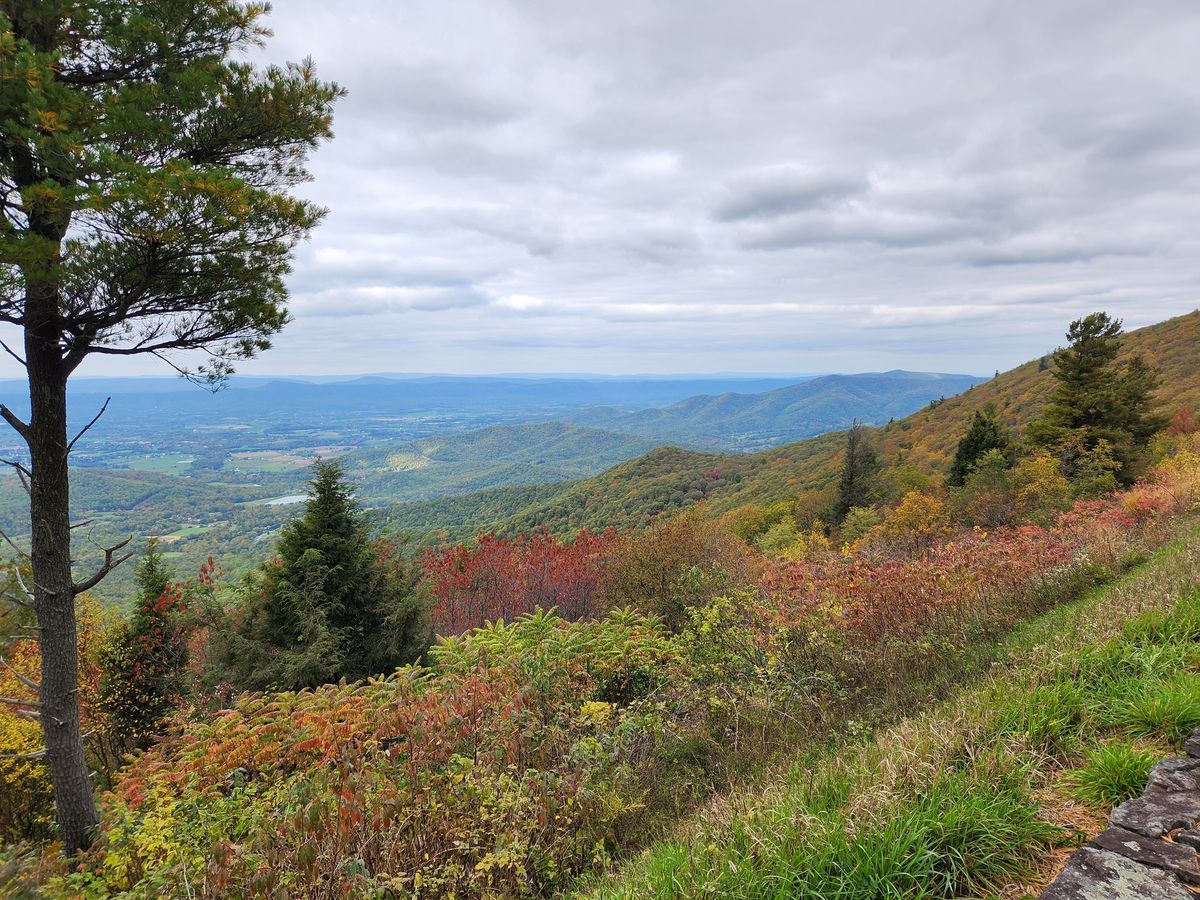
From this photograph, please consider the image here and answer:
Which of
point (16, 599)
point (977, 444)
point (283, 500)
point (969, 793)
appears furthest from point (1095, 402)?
point (283, 500)

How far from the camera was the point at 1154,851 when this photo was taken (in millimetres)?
1825

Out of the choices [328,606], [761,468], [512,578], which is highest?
[328,606]

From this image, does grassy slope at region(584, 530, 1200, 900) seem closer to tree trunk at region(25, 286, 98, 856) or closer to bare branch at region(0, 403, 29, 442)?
tree trunk at region(25, 286, 98, 856)

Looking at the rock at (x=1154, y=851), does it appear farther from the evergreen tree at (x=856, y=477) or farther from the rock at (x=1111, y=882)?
the evergreen tree at (x=856, y=477)

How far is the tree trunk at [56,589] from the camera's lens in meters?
4.75

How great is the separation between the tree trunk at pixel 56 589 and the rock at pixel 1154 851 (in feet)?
24.0

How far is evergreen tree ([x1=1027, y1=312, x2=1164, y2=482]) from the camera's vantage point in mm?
17750

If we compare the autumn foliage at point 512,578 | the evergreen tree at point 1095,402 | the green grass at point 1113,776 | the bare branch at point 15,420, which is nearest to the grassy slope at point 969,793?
the green grass at point 1113,776

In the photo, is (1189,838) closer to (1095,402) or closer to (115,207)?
(115,207)

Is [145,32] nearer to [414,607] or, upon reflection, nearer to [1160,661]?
[1160,661]

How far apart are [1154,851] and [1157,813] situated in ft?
0.88

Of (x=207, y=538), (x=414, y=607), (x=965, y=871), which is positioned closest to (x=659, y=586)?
(x=414, y=607)

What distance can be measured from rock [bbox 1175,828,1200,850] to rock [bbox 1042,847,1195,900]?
22 cm

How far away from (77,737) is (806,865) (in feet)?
21.8
